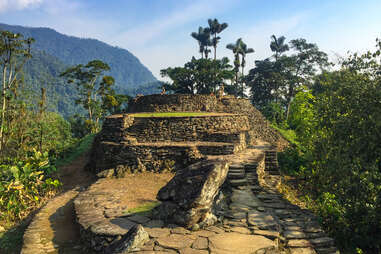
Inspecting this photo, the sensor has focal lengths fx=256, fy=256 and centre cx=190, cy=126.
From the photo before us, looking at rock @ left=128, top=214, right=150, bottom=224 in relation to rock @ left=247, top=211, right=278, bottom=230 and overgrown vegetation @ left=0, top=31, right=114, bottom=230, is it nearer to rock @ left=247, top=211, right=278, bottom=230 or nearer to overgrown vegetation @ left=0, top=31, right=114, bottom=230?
rock @ left=247, top=211, right=278, bottom=230

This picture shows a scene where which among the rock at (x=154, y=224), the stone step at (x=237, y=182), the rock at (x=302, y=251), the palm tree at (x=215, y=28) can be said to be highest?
the palm tree at (x=215, y=28)

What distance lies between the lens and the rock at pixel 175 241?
3989mm

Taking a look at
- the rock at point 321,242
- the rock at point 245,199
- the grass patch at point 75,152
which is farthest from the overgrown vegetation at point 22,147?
the rock at point 321,242

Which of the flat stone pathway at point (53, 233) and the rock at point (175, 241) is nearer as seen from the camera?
the rock at point (175, 241)

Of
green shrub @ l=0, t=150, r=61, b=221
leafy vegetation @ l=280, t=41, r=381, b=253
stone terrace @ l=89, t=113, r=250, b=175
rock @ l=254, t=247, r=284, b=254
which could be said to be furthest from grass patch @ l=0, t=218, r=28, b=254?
leafy vegetation @ l=280, t=41, r=381, b=253

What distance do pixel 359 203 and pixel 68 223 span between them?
6.69 metres

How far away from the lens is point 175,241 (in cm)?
414

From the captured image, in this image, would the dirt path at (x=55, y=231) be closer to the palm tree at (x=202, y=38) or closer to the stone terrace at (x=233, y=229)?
the stone terrace at (x=233, y=229)

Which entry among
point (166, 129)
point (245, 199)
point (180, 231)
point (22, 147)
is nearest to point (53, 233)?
point (180, 231)

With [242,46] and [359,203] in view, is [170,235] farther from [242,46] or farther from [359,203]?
[242,46]

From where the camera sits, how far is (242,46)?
135 ft

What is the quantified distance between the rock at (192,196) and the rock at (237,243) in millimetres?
550

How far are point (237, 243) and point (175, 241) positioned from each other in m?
0.99

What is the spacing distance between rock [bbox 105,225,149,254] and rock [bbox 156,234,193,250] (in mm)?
265
